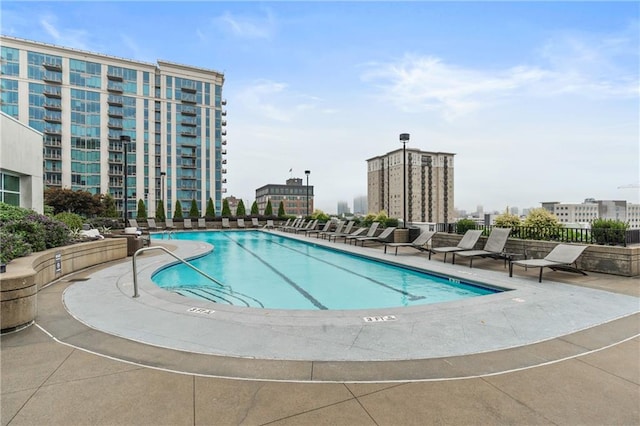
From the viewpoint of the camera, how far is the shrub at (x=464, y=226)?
40.8ft

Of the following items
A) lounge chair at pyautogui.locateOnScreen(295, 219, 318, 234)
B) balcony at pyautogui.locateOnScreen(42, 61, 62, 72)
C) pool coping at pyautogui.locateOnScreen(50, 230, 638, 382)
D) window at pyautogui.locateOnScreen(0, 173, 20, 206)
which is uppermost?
balcony at pyautogui.locateOnScreen(42, 61, 62, 72)

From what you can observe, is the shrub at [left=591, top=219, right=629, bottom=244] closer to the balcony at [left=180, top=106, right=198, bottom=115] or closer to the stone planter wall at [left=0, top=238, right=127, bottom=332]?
the stone planter wall at [left=0, top=238, right=127, bottom=332]

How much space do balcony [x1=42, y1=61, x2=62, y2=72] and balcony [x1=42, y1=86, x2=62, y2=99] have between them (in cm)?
349

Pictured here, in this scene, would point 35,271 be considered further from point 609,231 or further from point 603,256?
point 609,231

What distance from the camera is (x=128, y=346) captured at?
3.74 meters

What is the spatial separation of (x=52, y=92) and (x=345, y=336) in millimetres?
78734

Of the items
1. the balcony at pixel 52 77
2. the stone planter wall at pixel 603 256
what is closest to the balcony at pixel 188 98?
the balcony at pixel 52 77

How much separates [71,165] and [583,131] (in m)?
75.7

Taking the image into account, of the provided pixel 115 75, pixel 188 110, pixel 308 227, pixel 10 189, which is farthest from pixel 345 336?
pixel 115 75

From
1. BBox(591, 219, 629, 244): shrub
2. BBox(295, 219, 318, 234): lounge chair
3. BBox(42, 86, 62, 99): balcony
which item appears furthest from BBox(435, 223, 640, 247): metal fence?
BBox(42, 86, 62, 99): balcony

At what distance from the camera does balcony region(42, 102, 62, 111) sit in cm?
5950

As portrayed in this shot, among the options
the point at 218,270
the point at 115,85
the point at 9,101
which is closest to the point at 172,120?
the point at 115,85

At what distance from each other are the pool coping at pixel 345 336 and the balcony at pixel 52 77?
7441 cm

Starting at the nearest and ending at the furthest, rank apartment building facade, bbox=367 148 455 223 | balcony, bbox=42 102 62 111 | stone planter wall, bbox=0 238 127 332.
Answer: stone planter wall, bbox=0 238 127 332, balcony, bbox=42 102 62 111, apartment building facade, bbox=367 148 455 223
